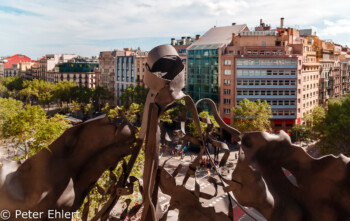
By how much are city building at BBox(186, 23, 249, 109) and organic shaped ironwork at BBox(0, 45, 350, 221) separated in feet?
180

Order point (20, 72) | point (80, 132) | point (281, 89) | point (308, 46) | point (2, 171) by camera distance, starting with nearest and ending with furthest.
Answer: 1. point (2, 171)
2. point (80, 132)
3. point (281, 89)
4. point (308, 46)
5. point (20, 72)

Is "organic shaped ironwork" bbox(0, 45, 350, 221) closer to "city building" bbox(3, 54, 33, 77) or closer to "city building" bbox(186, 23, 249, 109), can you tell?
"city building" bbox(186, 23, 249, 109)

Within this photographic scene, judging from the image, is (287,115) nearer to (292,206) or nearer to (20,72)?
(292,206)

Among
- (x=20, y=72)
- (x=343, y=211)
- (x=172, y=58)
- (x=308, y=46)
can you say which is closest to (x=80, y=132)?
(x=172, y=58)

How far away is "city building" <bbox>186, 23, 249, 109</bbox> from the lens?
68375 millimetres

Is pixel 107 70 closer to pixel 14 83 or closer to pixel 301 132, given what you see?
pixel 14 83

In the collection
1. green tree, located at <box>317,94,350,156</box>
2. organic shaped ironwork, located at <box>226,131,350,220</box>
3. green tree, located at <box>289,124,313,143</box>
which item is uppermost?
organic shaped ironwork, located at <box>226,131,350,220</box>

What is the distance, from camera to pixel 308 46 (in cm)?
8000

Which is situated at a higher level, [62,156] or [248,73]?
[248,73]

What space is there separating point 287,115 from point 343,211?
189 feet

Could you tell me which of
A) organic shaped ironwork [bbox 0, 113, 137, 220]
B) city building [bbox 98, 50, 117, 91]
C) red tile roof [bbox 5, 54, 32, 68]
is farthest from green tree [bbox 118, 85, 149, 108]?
red tile roof [bbox 5, 54, 32, 68]

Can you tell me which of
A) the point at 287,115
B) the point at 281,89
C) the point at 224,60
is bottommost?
the point at 287,115

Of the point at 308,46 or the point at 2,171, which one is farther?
the point at 308,46

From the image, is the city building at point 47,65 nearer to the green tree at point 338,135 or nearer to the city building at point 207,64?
the city building at point 207,64
